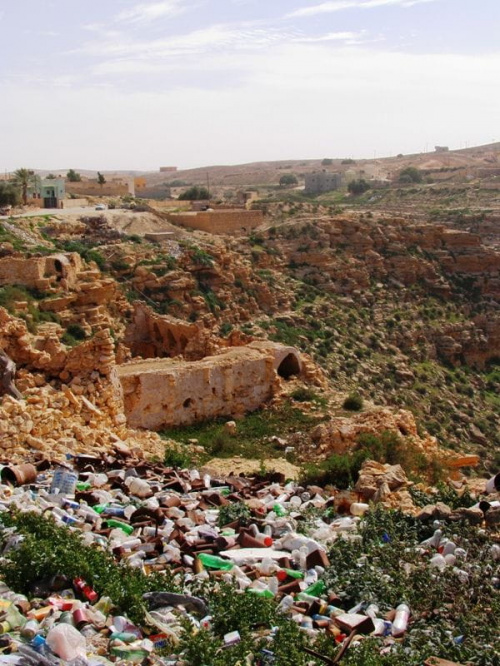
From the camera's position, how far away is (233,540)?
842cm

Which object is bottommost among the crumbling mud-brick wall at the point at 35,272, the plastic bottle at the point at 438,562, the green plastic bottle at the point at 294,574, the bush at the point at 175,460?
the bush at the point at 175,460

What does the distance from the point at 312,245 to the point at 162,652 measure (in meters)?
34.7

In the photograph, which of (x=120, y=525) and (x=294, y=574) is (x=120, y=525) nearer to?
(x=120, y=525)

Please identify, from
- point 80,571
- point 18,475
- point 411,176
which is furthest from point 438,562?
point 411,176

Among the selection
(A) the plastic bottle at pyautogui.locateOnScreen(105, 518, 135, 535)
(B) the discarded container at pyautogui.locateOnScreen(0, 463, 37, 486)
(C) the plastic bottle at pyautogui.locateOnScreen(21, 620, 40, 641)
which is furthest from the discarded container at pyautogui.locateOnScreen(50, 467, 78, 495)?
(C) the plastic bottle at pyautogui.locateOnScreen(21, 620, 40, 641)

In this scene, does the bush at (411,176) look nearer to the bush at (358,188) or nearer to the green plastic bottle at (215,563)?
the bush at (358,188)

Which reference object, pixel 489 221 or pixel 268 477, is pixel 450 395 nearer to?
pixel 489 221

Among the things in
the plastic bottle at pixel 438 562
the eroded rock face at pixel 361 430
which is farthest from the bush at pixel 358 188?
the plastic bottle at pixel 438 562

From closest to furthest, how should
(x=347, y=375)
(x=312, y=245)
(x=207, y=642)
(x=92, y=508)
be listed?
(x=207, y=642)
(x=92, y=508)
(x=347, y=375)
(x=312, y=245)

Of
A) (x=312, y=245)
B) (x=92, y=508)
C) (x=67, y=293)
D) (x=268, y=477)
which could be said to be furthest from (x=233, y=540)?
(x=312, y=245)

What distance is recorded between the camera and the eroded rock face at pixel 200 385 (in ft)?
60.2

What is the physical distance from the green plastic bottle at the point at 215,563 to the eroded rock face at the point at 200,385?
10.4 metres

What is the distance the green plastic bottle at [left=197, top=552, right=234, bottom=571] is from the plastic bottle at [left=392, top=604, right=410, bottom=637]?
161 centimetres

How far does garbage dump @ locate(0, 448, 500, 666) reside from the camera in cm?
620
